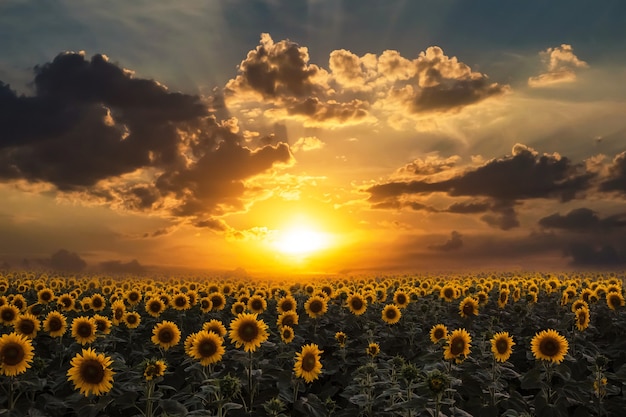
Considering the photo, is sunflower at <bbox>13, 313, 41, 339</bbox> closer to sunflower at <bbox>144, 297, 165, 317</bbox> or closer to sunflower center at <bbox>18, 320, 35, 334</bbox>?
sunflower center at <bbox>18, 320, 35, 334</bbox>

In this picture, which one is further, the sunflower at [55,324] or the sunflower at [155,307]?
the sunflower at [155,307]

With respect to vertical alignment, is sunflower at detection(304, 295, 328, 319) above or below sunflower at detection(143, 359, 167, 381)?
above

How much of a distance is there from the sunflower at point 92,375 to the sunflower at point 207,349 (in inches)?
67.5

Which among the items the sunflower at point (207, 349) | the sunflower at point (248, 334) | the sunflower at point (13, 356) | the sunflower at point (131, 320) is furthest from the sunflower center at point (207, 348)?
the sunflower at point (131, 320)

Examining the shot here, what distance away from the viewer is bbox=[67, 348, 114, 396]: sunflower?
372 inches

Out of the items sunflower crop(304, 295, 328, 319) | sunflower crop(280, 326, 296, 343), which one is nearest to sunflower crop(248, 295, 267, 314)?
sunflower crop(304, 295, 328, 319)

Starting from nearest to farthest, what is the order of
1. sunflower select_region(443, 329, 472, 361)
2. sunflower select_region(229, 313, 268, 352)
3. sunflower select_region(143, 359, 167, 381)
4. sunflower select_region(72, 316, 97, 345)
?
sunflower select_region(143, 359, 167, 381)
sunflower select_region(443, 329, 472, 361)
sunflower select_region(229, 313, 268, 352)
sunflower select_region(72, 316, 97, 345)

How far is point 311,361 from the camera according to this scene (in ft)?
35.8

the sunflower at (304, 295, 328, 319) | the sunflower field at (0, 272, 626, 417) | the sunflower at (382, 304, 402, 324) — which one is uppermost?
the sunflower at (304, 295, 328, 319)

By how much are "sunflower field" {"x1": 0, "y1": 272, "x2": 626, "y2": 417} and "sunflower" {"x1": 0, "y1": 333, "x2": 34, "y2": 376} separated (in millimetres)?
18

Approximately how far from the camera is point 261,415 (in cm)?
938

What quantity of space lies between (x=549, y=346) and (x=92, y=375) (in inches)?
324

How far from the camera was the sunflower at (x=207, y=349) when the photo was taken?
1084cm

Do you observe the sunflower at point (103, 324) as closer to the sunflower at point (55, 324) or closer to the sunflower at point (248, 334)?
the sunflower at point (55, 324)
